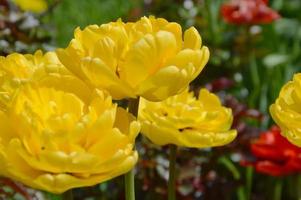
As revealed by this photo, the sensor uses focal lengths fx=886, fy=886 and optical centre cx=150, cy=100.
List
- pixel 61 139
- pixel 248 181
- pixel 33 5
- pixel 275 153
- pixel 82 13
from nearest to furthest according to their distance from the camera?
pixel 61 139
pixel 275 153
pixel 248 181
pixel 33 5
pixel 82 13

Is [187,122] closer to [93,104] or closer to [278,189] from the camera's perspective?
[93,104]

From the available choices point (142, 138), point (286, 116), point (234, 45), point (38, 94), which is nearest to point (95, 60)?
point (38, 94)

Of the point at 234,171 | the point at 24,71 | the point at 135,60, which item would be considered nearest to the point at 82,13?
the point at 234,171

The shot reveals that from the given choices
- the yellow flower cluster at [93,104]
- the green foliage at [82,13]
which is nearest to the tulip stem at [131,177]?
the yellow flower cluster at [93,104]

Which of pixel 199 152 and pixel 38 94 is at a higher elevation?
pixel 38 94

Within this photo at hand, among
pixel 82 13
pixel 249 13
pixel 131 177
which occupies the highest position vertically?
pixel 131 177

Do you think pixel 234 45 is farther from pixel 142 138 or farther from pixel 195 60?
pixel 195 60
